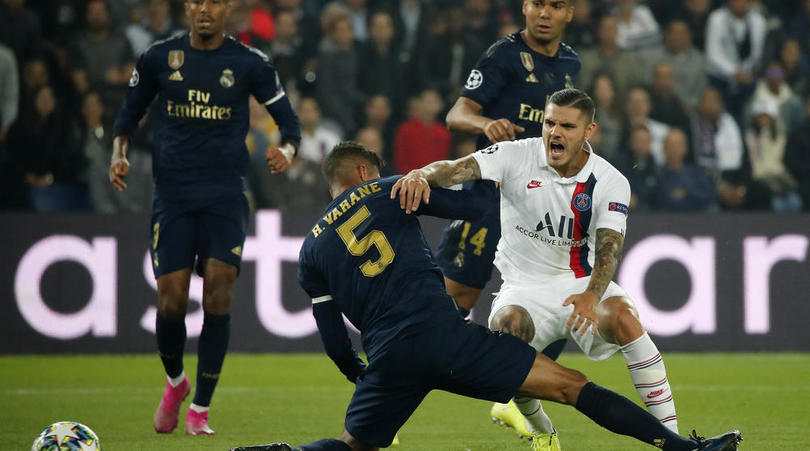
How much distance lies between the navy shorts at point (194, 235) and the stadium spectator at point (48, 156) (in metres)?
5.06

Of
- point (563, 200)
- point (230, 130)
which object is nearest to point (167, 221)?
point (230, 130)

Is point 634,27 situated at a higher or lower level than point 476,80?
higher

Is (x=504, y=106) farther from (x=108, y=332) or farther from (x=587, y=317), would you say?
(x=108, y=332)

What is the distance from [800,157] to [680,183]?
1675mm

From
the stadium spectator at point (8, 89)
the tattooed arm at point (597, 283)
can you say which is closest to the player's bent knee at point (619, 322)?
the tattooed arm at point (597, 283)

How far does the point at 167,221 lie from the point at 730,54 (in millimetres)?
8970

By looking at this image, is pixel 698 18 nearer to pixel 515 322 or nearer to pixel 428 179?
pixel 515 322

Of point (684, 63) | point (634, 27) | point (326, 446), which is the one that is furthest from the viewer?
point (634, 27)

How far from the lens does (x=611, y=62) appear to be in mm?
13070

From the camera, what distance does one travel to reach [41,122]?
1155cm

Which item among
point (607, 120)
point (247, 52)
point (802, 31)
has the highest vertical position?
point (802, 31)

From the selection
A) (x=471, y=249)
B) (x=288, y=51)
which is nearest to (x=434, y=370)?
(x=471, y=249)

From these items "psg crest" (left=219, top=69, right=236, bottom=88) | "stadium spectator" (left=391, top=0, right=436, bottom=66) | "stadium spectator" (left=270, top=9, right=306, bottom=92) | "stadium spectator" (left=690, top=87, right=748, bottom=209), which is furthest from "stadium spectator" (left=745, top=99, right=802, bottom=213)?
"psg crest" (left=219, top=69, right=236, bottom=88)

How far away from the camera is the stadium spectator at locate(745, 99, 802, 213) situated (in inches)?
491
